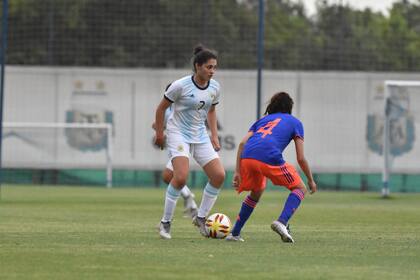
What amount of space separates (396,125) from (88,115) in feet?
29.3

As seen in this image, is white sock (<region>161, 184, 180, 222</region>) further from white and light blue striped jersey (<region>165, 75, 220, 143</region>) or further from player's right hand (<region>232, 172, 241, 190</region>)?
player's right hand (<region>232, 172, 241, 190</region>)

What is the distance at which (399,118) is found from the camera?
31781 mm

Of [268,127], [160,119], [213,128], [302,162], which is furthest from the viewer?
[213,128]

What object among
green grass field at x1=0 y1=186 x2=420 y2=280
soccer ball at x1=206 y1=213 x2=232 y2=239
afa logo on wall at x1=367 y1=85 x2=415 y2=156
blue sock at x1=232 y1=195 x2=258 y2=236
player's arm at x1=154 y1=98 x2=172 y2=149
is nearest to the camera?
green grass field at x1=0 y1=186 x2=420 y2=280

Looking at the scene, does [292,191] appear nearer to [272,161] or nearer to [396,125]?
[272,161]

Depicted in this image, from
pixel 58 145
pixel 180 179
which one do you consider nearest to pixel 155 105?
pixel 58 145

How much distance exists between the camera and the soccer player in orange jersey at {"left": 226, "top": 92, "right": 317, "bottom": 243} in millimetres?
12367

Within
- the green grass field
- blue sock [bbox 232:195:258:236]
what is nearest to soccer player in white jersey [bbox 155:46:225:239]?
the green grass field

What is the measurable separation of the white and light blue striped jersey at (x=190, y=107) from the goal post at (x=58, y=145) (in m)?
21.4

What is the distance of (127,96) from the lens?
115 ft

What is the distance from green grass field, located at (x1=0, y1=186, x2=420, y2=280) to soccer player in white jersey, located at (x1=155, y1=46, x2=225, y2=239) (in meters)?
0.50

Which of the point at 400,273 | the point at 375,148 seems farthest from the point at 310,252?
the point at 375,148

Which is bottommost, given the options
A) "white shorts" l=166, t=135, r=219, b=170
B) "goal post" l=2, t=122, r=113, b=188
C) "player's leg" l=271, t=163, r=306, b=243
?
"goal post" l=2, t=122, r=113, b=188

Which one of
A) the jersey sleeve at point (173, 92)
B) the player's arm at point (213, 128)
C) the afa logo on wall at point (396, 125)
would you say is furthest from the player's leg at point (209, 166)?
the afa logo on wall at point (396, 125)
